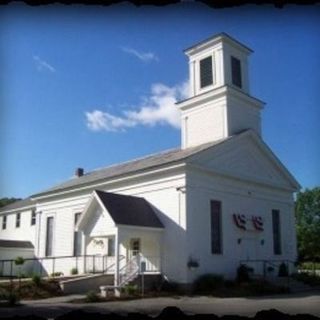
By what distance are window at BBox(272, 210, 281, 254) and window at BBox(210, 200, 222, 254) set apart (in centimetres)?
637

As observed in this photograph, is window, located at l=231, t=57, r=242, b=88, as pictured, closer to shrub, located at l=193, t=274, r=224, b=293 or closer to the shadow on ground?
shrub, located at l=193, t=274, r=224, b=293

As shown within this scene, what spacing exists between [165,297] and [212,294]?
8.44 feet

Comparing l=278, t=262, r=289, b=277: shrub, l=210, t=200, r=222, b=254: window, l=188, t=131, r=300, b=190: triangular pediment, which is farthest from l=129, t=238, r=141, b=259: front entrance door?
l=278, t=262, r=289, b=277: shrub

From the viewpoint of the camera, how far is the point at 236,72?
34.5 m

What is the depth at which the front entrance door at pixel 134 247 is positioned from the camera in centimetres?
2938

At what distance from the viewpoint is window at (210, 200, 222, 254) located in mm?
28719

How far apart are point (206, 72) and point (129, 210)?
40.2 ft

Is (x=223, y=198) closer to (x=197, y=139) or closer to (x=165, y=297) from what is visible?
(x=197, y=139)

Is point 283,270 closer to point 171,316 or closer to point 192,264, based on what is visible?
point 192,264

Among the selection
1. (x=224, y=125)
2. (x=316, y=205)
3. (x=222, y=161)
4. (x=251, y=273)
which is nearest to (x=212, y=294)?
(x=251, y=273)

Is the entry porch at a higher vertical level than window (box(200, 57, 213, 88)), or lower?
lower

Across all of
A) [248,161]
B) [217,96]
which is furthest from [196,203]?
[217,96]

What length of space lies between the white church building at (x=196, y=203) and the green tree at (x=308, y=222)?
66.8 feet

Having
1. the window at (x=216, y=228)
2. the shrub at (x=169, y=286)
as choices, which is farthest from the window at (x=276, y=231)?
the shrub at (x=169, y=286)
